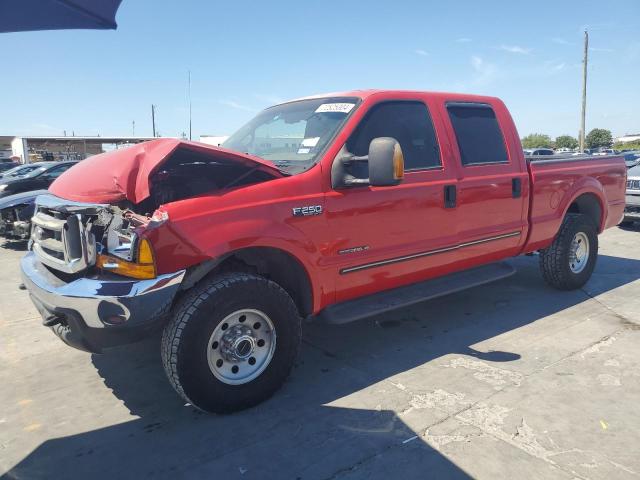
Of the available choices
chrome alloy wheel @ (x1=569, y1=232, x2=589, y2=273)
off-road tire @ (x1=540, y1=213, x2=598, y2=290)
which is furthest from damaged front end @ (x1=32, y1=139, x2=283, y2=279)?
chrome alloy wheel @ (x1=569, y1=232, x2=589, y2=273)

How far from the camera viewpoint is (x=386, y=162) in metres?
3.07

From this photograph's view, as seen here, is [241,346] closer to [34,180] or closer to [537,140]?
[34,180]

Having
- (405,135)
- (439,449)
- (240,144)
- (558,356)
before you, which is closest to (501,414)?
(439,449)

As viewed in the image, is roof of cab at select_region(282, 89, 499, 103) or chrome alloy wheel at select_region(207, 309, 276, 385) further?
roof of cab at select_region(282, 89, 499, 103)

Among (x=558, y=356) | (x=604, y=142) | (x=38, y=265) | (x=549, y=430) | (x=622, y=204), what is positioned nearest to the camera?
(x=549, y=430)

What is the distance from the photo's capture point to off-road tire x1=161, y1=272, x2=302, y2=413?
279 cm

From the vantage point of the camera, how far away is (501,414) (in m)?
2.97

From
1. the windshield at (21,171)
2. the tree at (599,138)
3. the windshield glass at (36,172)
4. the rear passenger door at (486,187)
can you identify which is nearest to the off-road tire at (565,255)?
the rear passenger door at (486,187)

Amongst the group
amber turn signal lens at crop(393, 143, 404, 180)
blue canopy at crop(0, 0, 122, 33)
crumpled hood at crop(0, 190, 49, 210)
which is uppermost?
blue canopy at crop(0, 0, 122, 33)

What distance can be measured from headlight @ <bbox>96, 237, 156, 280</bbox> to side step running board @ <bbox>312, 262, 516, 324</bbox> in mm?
1337

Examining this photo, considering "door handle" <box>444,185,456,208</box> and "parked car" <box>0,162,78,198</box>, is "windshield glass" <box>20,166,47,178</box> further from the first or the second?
"door handle" <box>444,185,456,208</box>

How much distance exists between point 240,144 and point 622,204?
15.7 ft

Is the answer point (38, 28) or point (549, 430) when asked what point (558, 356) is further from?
point (38, 28)

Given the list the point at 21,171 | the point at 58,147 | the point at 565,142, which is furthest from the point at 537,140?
the point at 21,171
